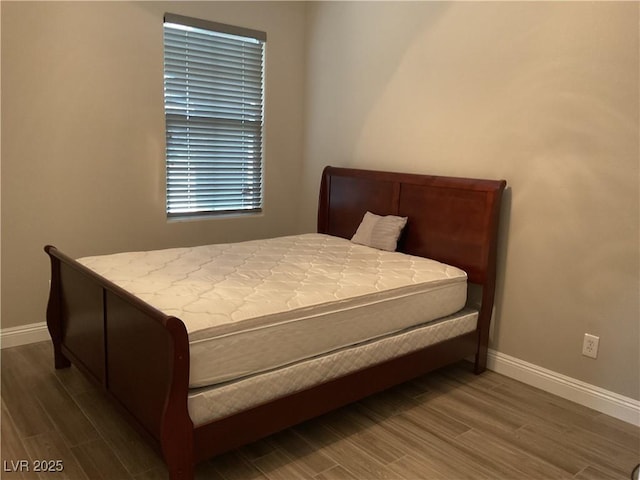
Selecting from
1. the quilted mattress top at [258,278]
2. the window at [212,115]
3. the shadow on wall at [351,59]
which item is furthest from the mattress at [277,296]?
the shadow on wall at [351,59]

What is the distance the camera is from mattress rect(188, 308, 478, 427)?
6.38 ft

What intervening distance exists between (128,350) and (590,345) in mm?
2311

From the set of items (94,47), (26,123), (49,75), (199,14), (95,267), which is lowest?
(95,267)

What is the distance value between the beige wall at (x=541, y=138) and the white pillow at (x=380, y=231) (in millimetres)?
Answer: 409

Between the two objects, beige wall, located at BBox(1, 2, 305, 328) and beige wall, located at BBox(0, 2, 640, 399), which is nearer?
beige wall, located at BBox(0, 2, 640, 399)

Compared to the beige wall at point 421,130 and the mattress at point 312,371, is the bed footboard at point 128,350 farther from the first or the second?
the beige wall at point 421,130

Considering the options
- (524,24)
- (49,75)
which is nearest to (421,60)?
(524,24)

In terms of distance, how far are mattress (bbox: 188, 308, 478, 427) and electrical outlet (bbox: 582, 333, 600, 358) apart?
591 millimetres

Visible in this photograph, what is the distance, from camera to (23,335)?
3.33 meters

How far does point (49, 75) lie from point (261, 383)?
2.40m

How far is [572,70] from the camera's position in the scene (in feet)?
8.98

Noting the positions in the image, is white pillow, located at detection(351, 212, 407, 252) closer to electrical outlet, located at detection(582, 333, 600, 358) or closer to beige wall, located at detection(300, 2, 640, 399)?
beige wall, located at detection(300, 2, 640, 399)

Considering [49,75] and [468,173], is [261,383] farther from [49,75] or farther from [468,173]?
[49,75]

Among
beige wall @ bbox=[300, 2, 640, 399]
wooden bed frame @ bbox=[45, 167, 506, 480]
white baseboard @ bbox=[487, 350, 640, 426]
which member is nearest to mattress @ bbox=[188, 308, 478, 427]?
wooden bed frame @ bbox=[45, 167, 506, 480]
